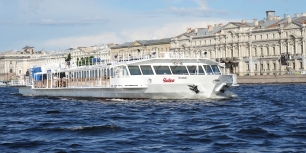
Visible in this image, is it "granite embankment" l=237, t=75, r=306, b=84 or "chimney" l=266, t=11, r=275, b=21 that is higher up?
"chimney" l=266, t=11, r=275, b=21

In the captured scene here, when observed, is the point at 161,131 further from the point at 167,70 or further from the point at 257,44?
the point at 257,44

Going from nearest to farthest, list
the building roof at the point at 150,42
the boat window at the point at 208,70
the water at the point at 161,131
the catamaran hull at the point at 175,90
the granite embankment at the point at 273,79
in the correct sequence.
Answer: the water at the point at 161,131
the catamaran hull at the point at 175,90
the boat window at the point at 208,70
the granite embankment at the point at 273,79
the building roof at the point at 150,42

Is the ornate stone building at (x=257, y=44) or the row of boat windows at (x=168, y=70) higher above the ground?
the ornate stone building at (x=257, y=44)

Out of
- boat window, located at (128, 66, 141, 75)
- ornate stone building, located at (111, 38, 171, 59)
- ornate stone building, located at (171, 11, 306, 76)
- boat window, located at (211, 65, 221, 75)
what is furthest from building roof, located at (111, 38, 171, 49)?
boat window, located at (128, 66, 141, 75)

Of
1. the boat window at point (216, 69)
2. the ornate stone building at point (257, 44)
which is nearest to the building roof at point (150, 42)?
the ornate stone building at point (257, 44)

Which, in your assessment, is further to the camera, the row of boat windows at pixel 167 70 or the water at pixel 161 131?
the row of boat windows at pixel 167 70

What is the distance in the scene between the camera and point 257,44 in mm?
110250

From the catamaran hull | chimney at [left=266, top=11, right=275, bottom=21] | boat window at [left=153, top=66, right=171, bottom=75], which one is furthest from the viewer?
chimney at [left=266, top=11, right=275, bottom=21]

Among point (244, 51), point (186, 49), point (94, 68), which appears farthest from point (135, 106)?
point (186, 49)

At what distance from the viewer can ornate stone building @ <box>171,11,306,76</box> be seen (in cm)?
10200

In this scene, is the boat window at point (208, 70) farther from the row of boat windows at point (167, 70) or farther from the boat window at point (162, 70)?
the boat window at point (162, 70)

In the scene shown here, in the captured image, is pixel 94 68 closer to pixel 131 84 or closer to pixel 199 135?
pixel 131 84

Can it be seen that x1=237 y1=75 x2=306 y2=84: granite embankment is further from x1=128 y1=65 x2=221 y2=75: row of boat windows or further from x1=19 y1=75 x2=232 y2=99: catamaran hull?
x1=19 y1=75 x2=232 y2=99: catamaran hull

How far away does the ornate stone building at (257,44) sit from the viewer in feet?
335
